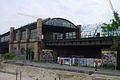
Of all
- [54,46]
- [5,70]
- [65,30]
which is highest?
[65,30]

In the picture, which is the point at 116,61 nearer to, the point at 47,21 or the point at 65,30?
the point at 47,21

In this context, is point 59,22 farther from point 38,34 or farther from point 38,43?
point 38,43

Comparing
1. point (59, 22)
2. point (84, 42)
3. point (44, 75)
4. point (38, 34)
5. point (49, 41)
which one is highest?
point (59, 22)

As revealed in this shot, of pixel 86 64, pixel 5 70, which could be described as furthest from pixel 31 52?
pixel 86 64

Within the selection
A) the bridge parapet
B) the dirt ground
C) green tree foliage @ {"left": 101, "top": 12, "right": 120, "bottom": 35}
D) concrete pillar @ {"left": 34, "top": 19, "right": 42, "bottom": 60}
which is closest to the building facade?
concrete pillar @ {"left": 34, "top": 19, "right": 42, "bottom": 60}

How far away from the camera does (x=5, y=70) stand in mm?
71750

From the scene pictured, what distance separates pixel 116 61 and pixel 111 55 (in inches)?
63.0

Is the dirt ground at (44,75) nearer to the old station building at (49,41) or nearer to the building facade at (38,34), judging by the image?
the old station building at (49,41)

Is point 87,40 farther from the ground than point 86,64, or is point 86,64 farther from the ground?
point 87,40

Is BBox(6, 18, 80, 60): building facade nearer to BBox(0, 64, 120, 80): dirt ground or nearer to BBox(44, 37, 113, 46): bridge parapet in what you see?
BBox(44, 37, 113, 46): bridge parapet

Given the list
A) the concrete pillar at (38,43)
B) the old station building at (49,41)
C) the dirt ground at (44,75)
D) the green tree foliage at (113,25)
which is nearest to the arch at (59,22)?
the old station building at (49,41)

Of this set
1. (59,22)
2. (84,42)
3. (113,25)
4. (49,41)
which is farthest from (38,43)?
(113,25)

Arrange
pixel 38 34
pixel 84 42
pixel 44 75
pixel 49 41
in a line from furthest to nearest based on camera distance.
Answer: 1. pixel 38 34
2. pixel 49 41
3. pixel 84 42
4. pixel 44 75

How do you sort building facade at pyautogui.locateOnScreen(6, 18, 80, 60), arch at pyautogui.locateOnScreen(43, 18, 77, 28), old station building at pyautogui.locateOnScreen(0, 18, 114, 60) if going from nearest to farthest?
old station building at pyautogui.locateOnScreen(0, 18, 114, 60) → building facade at pyautogui.locateOnScreen(6, 18, 80, 60) → arch at pyautogui.locateOnScreen(43, 18, 77, 28)
